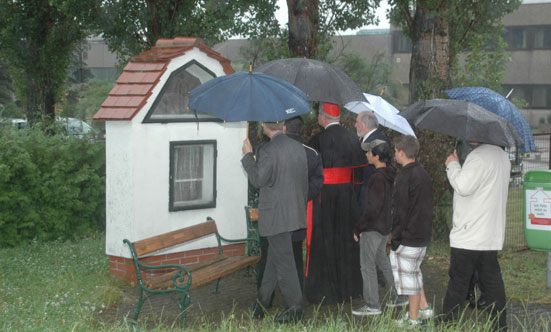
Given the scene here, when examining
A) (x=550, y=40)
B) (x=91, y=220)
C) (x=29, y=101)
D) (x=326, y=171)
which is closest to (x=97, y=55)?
(x=550, y=40)

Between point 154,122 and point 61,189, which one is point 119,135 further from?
point 61,189

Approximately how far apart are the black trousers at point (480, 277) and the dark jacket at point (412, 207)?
314 mm

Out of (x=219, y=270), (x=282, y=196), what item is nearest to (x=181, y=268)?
(x=219, y=270)

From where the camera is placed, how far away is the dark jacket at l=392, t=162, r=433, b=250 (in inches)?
236

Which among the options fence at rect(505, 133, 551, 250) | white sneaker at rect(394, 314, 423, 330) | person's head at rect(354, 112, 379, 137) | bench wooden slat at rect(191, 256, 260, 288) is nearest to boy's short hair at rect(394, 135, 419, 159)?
person's head at rect(354, 112, 379, 137)

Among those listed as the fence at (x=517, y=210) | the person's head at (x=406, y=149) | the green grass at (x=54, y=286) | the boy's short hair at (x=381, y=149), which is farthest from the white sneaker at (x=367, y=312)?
the fence at (x=517, y=210)

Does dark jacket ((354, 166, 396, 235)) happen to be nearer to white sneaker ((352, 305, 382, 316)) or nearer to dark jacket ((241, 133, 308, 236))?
dark jacket ((241, 133, 308, 236))

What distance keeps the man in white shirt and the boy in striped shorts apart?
0.81ft

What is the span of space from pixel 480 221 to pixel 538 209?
232 centimetres

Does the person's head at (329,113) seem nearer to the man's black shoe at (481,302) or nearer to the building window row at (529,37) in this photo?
the man's black shoe at (481,302)

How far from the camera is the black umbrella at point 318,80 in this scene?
21.9 feet

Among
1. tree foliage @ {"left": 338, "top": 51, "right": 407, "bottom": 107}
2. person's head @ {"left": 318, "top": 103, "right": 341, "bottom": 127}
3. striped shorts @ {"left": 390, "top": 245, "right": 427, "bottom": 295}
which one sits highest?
tree foliage @ {"left": 338, "top": 51, "right": 407, "bottom": 107}

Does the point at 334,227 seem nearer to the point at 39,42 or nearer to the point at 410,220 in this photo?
the point at 410,220

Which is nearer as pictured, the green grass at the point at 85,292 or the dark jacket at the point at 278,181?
the green grass at the point at 85,292
